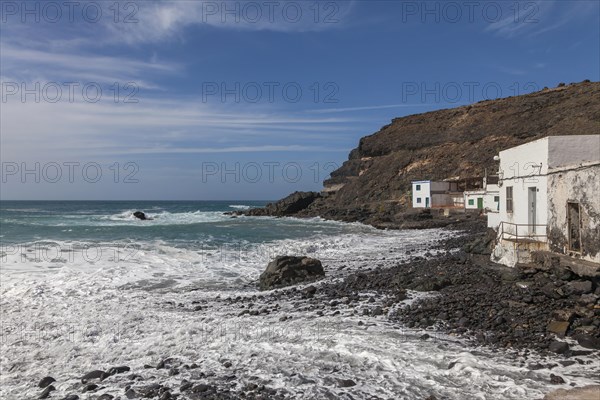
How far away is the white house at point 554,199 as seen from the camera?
10.2m

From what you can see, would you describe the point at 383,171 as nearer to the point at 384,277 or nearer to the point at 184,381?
the point at 384,277

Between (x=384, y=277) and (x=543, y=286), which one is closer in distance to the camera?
(x=543, y=286)

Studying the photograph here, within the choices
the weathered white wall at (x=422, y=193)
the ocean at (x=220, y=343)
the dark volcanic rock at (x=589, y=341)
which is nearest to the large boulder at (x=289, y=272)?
the ocean at (x=220, y=343)

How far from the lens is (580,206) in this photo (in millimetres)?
10477

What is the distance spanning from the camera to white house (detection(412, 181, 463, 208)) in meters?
46.1

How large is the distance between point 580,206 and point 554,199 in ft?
3.97

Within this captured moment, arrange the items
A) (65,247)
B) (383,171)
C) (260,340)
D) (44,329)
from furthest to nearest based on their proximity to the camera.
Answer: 1. (383,171)
2. (65,247)
3. (44,329)
4. (260,340)

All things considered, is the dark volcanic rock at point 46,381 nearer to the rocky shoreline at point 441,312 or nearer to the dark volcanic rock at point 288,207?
the rocky shoreline at point 441,312

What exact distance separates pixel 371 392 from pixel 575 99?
225 ft

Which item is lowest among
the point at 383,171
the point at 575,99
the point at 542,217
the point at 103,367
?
the point at 103,367

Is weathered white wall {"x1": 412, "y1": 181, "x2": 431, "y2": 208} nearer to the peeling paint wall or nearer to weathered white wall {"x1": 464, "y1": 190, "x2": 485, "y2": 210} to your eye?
weathered white wall {"x1": 464, "y1": 190, "x2": 485, "y2": 210}

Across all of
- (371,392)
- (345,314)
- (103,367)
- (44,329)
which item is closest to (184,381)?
(103,367)

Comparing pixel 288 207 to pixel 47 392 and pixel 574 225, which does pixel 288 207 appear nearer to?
pixel 574 225

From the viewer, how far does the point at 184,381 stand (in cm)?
680
